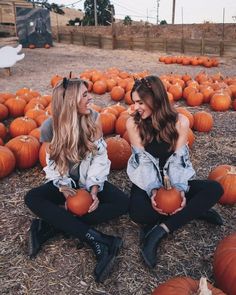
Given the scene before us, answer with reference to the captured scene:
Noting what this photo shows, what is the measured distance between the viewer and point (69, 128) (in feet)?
8.68

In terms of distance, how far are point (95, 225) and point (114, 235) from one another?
0.69 ft

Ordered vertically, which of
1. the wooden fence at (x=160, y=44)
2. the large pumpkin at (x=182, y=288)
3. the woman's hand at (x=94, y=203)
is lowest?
the large pumpkin at (x=182, y=288)

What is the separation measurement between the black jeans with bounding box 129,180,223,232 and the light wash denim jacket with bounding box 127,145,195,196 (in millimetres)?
92

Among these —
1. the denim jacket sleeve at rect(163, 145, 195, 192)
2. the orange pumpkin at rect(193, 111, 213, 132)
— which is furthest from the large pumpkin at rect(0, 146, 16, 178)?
the orange pumpkin at rect(193, 111, 213, 132)

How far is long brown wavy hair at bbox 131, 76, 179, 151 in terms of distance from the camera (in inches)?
103

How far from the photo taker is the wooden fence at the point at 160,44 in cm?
1433

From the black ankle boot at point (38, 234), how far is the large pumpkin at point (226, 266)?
53.3 inches

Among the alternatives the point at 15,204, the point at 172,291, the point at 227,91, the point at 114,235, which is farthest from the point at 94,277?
the point at 227,91

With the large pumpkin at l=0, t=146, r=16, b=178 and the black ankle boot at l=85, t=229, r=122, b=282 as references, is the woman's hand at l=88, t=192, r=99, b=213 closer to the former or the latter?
the black ankle boot at l=85, t=229, r=122, b=282

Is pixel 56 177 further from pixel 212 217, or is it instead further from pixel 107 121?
pixel 107 121

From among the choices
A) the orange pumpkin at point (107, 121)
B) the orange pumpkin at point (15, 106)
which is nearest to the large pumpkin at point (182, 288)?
the orange pumpkin at point (107, 121)

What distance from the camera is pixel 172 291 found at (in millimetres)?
1734

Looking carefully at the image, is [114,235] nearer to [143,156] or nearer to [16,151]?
[143,156]

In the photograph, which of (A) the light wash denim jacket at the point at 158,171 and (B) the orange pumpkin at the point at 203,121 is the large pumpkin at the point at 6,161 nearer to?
(A) the light wash denim jacket at the point at 158,171
